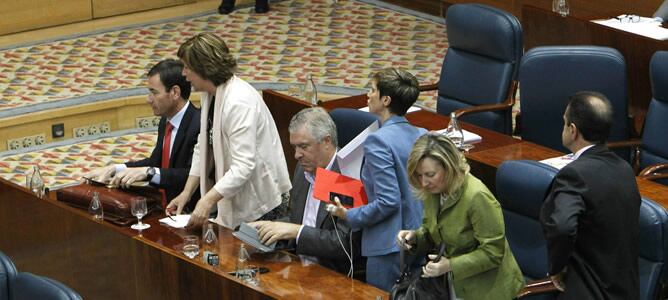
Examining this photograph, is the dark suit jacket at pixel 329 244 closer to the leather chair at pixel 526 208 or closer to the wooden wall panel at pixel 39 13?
the leather chair at pixel 526 208

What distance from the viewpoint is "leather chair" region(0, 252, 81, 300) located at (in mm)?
4211

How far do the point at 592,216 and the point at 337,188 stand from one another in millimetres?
1010

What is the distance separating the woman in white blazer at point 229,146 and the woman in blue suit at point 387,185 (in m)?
0.64

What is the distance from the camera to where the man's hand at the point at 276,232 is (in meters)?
5.06

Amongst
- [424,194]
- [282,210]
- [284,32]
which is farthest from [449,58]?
[284,32]

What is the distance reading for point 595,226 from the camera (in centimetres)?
438

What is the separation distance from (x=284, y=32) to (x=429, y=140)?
6.42 metres

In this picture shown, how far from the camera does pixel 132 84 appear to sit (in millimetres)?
9305

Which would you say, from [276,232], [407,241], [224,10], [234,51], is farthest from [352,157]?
[224,10]

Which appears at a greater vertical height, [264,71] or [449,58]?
[449,58]

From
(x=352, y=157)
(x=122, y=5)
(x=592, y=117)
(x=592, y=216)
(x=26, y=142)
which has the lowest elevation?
(x=26, y=142)

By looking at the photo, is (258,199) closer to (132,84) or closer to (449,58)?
(449,58)

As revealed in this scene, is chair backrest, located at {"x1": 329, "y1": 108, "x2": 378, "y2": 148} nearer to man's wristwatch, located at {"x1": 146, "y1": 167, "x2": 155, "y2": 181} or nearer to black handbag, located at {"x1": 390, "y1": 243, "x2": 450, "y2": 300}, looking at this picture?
man's wristwatch, located at {"x1": 146, "y1": 167, "x2": 155, "y2": 181}

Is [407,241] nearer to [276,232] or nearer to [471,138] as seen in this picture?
[276,232]
